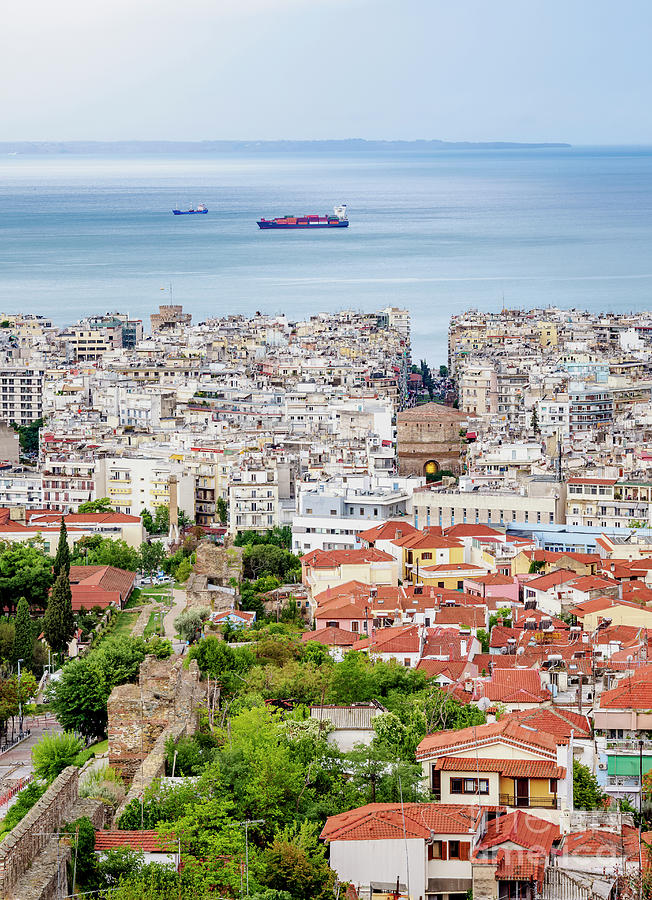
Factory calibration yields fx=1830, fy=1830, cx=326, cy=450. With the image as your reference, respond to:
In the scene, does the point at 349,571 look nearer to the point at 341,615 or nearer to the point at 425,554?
the point at 425,554

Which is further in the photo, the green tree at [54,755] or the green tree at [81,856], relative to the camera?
the green tree at [54,755]

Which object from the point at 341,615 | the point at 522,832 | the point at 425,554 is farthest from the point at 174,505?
the point at 522,832

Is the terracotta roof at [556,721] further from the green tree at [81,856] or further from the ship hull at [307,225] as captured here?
the ship hull at [307,225]

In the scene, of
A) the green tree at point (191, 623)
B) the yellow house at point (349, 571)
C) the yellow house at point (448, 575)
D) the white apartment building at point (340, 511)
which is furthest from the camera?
the white apartment building at point (340, 511)

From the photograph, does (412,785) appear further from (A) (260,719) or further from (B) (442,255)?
(B) (442,255)

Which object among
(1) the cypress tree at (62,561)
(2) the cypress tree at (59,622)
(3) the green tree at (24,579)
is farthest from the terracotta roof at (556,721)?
(3) the green tree at (24,579)

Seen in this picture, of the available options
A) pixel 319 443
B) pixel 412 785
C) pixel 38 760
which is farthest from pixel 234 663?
pixel 319 443

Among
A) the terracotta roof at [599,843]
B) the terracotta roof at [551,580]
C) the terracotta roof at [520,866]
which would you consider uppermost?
the terracotta roof at [551,580]

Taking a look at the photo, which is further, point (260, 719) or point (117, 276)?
point (117, 276)
